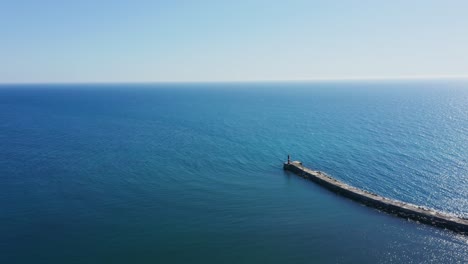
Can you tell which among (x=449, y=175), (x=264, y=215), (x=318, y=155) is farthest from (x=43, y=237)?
(x=449, y=175)

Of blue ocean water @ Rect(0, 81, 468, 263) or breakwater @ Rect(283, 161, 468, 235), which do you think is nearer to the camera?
blue ocean water @ Rect(0, 81, 468, 263)

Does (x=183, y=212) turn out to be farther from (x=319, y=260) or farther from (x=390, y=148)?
(x=390, y=148)

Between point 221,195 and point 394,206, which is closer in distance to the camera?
point 394,206

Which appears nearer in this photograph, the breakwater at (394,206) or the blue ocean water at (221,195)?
the blue ocean water at (221,195)

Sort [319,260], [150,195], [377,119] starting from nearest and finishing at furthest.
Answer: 1. [319,260]
2. [150,195]
3. [377,119]
